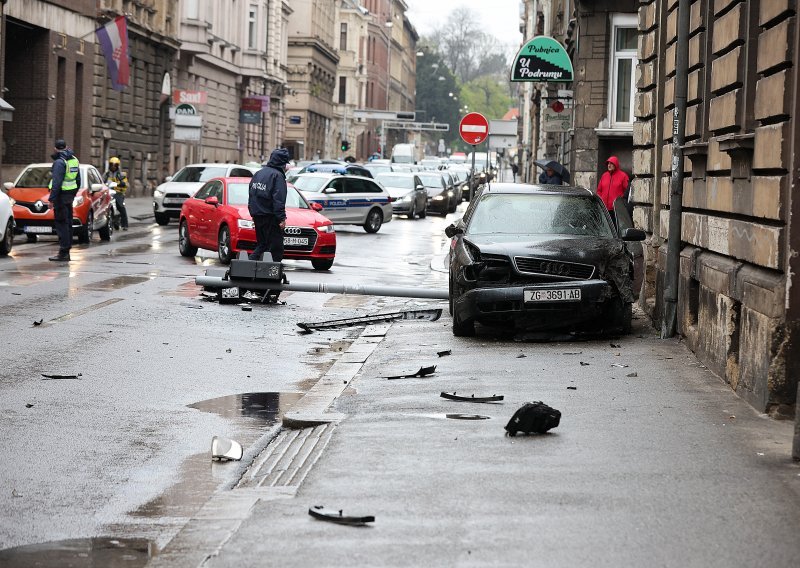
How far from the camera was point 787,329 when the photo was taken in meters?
8.50

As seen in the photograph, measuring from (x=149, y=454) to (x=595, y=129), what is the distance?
20702mm

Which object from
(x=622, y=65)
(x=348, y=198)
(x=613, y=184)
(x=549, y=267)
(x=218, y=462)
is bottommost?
(x=218, y=462)

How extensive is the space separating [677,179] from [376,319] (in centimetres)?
399

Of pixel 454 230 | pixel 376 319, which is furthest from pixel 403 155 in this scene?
pixel 454 230

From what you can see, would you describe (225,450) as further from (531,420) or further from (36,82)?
(36,82)

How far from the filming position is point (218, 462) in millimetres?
7590

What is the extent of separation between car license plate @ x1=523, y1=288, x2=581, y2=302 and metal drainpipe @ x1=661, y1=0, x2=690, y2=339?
83 centimetres

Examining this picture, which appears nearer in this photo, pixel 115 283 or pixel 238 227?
pixel 115 283

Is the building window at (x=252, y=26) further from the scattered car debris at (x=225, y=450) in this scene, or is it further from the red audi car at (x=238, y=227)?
the scattered car debris at (x=225, y=450)

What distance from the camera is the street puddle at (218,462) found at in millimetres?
6488

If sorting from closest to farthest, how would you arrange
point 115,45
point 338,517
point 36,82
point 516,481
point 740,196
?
point 338,517, point 516,481, point 740,196, point 115,45, point 36,82

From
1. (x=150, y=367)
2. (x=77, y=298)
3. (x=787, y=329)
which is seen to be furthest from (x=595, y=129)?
(x=787, y=329)

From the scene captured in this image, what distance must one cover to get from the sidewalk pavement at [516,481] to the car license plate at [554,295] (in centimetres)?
215

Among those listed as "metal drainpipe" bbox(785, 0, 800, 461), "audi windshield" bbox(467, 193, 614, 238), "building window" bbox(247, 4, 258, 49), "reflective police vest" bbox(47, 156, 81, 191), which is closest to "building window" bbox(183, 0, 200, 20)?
"building window" bbox(247, 4, 258, 49)
